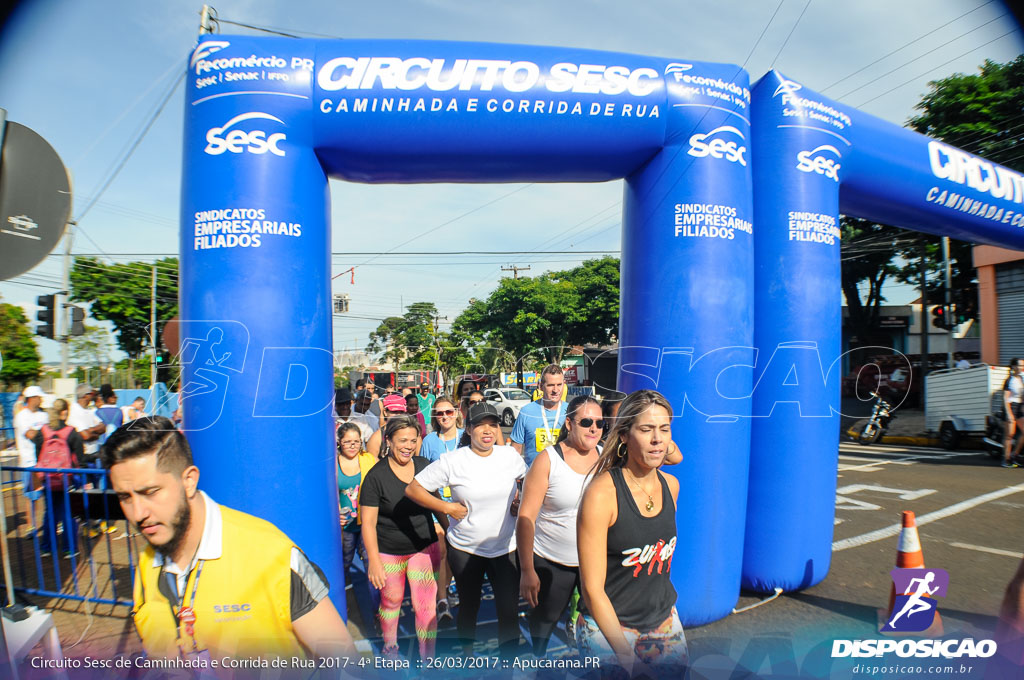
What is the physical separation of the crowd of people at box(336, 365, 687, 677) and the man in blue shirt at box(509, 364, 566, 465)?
11mm

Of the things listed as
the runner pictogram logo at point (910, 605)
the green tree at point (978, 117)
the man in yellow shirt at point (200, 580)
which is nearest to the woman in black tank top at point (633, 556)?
the man in yellow shirt at point (200, 580)

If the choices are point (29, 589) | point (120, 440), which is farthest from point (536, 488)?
point (29, 589)

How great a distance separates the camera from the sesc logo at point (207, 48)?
12.7 feet

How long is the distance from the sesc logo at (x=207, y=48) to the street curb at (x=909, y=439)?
1490 cm

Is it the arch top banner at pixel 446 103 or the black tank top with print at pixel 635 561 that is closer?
the black tank top with print at pixel 635 561

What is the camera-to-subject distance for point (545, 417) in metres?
4.78

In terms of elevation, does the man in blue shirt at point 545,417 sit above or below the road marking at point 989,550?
above

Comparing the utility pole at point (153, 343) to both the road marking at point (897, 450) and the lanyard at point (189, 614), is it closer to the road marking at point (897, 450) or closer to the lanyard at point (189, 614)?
the lanyard at point (189, 614)

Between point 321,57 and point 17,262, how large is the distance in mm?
2493

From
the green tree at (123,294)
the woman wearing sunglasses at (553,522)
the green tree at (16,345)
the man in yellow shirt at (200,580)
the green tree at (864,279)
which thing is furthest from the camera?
the green tree at (864,279)

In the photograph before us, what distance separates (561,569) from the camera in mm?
3355

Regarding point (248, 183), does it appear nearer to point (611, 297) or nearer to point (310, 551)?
point (310, 551)

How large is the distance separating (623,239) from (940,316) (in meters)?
12.2

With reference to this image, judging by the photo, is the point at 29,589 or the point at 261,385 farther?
the point at 29,589
